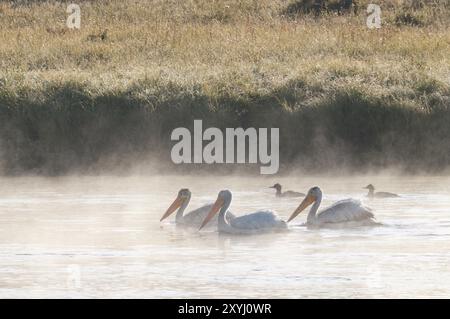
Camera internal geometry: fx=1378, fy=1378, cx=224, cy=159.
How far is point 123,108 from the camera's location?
18188 mm

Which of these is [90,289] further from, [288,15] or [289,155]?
[288,15]

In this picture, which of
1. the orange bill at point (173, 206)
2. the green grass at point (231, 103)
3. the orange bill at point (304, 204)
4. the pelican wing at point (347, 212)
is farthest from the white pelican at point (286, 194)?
the green grass at point (231, 103)

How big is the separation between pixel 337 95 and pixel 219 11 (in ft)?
32.1

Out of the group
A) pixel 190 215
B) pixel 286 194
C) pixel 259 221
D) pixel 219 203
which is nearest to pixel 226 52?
pixel 286 194

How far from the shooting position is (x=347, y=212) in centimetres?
1298

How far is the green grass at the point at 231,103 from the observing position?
1766 centimetres

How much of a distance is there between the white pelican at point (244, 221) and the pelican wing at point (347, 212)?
0.47 m

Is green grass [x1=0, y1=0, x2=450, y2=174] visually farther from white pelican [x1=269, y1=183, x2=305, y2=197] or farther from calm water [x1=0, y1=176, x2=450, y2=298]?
white pelican [x1=269, y1=183, x2=305, y2=197]

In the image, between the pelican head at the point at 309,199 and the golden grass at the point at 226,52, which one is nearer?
the pelican head at the point at 309,199

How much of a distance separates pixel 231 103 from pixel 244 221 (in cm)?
565

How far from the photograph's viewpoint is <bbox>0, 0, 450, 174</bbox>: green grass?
17656 mm

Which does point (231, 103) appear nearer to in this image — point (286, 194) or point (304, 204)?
point (286, 194)

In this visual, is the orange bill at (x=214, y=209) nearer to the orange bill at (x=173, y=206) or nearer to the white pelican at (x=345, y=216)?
the orange bill at (x=173, y=206)
